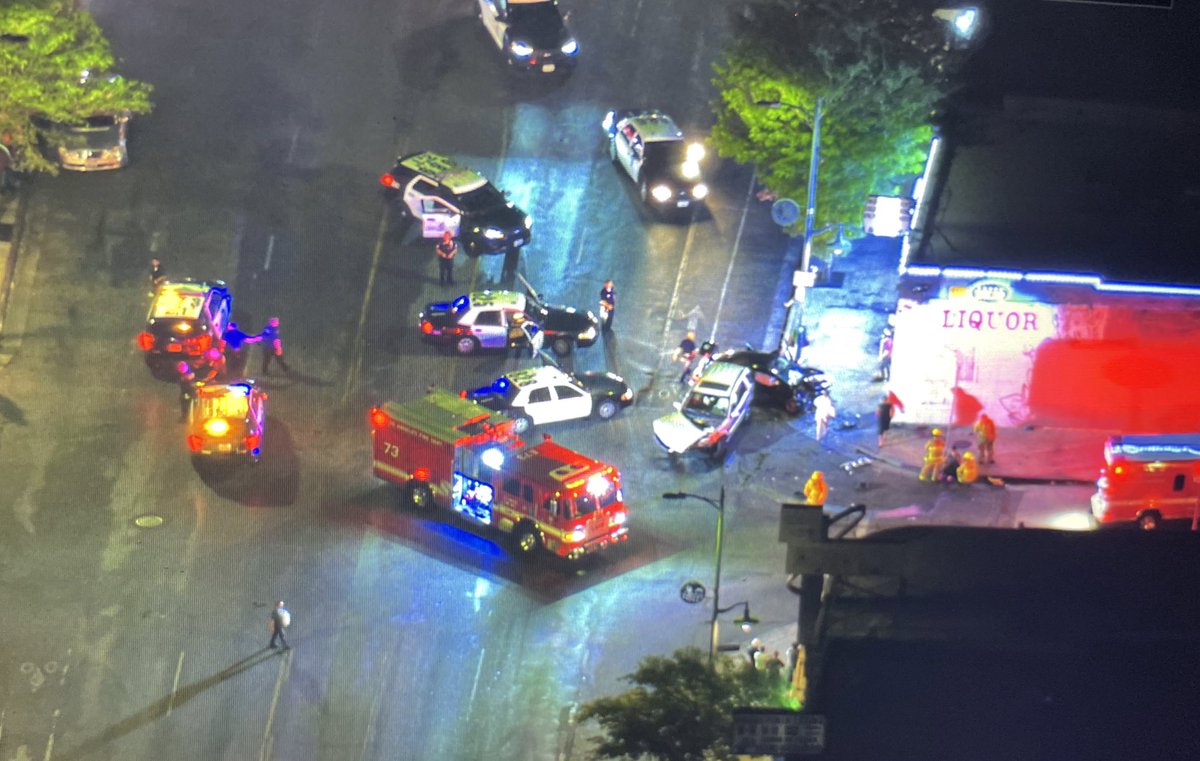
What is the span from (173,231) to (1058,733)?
98.0 feet

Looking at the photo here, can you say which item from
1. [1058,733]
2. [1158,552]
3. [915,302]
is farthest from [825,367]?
[1058,733]

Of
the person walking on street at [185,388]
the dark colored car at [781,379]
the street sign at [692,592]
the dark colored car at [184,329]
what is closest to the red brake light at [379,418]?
Answer: the person walking on street at [185,388]

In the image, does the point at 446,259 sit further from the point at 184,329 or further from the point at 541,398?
the point at 184,329

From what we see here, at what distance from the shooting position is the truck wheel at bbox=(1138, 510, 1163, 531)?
138 ft

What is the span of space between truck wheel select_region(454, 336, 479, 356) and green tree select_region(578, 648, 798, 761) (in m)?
15.6

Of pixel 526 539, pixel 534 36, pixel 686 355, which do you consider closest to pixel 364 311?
pixel 686 355

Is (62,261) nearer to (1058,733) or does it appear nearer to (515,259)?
(515,259)

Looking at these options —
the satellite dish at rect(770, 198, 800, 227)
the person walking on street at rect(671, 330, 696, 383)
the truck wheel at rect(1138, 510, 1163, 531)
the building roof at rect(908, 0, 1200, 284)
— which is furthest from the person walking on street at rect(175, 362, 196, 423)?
the truck wheel at rect(1138, 510, 1163, 531)

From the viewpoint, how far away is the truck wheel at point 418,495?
4191 centimetres

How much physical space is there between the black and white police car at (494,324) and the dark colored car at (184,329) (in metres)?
5.39

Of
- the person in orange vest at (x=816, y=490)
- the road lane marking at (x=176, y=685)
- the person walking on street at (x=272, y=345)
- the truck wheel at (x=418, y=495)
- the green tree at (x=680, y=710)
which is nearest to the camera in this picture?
the green tree at (x=680, y=710)

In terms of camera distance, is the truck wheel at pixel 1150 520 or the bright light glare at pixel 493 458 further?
the truck wheel at pixel 1150 520

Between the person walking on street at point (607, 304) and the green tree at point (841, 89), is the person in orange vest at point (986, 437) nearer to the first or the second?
the green tree at point (841, 89)

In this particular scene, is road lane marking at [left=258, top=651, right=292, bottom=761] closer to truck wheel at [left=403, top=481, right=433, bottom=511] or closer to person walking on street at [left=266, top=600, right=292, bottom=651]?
person walking on street at [left=266, top=600, right=292, bottom=651]
